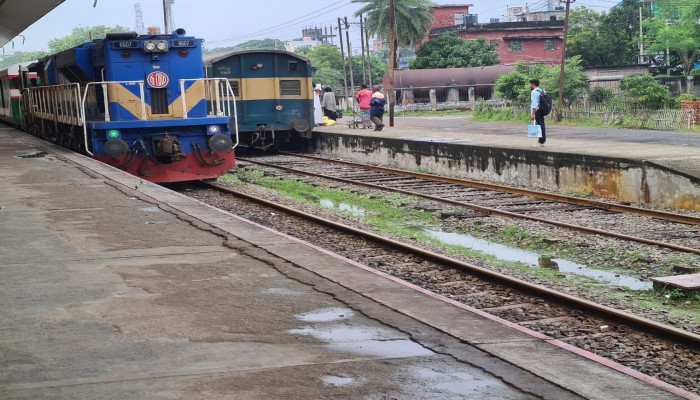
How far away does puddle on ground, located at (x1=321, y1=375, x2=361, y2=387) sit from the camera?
4.42 m

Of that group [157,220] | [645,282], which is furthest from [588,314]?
[157,220]

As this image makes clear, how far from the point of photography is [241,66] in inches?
960

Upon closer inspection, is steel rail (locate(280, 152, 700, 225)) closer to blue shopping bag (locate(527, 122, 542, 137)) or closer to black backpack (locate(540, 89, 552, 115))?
blue shopping bag (locate(527, 122, 542, 137))

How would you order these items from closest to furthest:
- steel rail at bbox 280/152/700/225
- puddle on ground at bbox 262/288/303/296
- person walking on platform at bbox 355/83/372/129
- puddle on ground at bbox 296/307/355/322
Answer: puddle on ground at bbox 296/307/355/322, puddle on ground at bbox 262/288/303/296, steel rail at bbox 280/152/700/225, person walking on platform at bbox 355/83/372/129

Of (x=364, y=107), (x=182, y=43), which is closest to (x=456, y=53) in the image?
(x=364, y=107)

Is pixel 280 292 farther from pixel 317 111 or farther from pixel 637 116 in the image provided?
pixel 637 116

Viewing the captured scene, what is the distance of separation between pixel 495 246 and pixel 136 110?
8495mm

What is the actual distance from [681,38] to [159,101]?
56253 millimetres

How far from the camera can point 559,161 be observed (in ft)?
54.2

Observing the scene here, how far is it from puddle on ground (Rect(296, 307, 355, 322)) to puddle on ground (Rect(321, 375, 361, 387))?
1.21 metres

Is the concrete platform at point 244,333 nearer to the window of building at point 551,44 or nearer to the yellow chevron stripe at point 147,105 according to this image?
the yellow chevron stripe at point 147,105

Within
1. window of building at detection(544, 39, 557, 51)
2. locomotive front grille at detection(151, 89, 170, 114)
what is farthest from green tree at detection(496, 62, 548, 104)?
locomotive front grille at detection(151, 89, 170, 114)

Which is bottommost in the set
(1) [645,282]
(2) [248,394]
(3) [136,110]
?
(1) [645,282]

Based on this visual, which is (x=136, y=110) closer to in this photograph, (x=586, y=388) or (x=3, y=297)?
(x=3, y=297)
